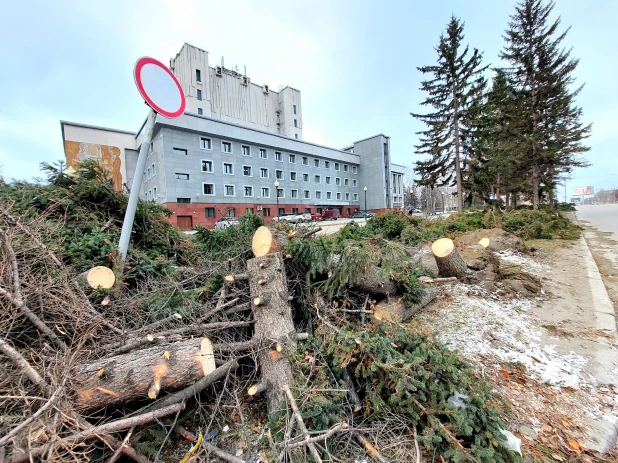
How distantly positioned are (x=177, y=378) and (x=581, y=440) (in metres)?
3.05

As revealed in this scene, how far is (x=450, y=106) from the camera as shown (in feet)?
59.1

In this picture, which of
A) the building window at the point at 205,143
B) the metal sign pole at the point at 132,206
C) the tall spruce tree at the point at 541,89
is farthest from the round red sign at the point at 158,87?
the building window at the point at 205,143

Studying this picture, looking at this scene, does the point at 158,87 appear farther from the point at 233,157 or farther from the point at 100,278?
the point at 233,157

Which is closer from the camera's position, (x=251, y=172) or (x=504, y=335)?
(x=504, y=335)

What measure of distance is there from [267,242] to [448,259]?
3.62 metres

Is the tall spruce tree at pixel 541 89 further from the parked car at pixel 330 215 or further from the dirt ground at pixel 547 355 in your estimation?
the parked car at pixel 330 215

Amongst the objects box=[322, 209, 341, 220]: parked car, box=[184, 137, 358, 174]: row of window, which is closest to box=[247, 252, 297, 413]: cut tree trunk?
box=[184, 137, 358, 174]: row of window

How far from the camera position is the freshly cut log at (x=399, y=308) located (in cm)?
296

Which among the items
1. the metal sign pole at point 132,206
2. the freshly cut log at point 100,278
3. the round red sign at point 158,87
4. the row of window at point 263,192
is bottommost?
the freshly cut log at point 100,278

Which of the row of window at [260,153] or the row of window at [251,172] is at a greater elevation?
the row of window at [260,153]

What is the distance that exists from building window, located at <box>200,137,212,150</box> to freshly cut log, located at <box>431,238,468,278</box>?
28.0m

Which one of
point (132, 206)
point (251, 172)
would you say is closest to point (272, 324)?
point (132, 206)

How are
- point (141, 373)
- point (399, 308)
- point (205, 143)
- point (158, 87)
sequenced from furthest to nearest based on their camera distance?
point (205, 143) < point (399, 308) < point (158, 87) < point (141, 373)

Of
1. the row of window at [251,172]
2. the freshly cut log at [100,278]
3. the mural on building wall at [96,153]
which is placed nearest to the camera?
the freshly cut log at [100,278]
